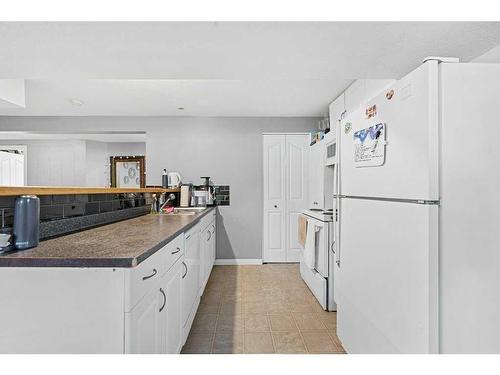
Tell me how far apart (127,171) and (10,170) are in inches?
130

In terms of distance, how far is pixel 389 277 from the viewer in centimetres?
147

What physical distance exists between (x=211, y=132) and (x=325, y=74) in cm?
246

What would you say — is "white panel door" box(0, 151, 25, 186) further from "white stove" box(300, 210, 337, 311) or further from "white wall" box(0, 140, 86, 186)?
"white stove" box(300, 210, 337, 311)

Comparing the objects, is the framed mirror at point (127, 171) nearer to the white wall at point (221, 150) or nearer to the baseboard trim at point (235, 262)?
the white wall at point (221, 150)

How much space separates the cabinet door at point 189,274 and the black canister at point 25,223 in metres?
0.93

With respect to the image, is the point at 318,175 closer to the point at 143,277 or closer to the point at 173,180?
the point at 173,180

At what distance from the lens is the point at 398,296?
1411mm

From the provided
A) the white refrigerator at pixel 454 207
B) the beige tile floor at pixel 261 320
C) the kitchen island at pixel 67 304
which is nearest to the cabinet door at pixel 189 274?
the beige tile floor at pixel 261 320

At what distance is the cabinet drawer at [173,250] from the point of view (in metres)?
1.57

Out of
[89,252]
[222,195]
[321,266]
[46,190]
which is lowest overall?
[321,266]

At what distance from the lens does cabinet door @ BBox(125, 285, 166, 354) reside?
106 cm

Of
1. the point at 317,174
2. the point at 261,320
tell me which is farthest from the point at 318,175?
the point at 261,320

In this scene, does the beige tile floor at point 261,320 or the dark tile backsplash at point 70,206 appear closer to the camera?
the dark tile backsplash at point 70,206

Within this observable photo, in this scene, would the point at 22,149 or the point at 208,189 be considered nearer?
the point at 208,189
